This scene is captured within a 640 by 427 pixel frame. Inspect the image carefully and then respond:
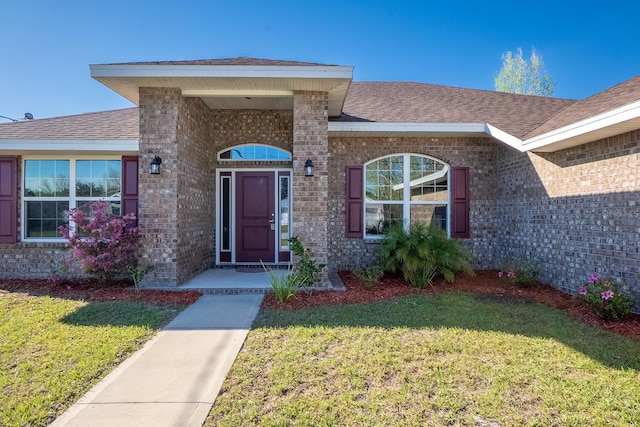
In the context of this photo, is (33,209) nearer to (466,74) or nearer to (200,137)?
(200,137)

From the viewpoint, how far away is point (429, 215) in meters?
7.97

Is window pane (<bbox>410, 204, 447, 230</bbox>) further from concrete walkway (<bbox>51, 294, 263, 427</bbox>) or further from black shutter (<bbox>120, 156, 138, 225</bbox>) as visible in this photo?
black shutter (<bbox>120, 156, 138, 225</bbox>)

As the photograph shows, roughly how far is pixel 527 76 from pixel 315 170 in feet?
64.2

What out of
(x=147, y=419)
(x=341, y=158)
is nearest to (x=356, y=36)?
(x=341, y=158)

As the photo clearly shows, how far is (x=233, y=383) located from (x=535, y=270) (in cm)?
598

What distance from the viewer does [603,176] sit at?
525 cm

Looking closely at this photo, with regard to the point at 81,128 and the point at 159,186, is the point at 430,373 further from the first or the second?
the point at 81,128

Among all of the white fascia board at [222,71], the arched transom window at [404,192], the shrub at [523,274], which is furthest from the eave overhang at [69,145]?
the shrub at [523,274]

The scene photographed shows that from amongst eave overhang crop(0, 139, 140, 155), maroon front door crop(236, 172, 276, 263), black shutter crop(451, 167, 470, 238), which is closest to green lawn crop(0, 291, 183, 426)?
eave overhang crop(0, 139, 140, 155)

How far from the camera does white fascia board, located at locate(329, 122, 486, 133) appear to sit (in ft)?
23.4

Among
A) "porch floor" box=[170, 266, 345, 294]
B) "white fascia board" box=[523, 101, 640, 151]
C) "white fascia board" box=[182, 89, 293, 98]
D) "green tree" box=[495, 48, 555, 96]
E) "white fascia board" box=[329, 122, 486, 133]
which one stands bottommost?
"porch floor" box=[170, 266, 345, 294]

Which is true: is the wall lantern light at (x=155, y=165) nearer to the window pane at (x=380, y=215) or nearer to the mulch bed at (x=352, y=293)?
the mulch bed at (x=352, y=293)

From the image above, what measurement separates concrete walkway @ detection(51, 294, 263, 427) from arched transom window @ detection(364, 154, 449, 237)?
14.0ft

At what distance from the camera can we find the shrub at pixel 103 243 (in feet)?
19.5
